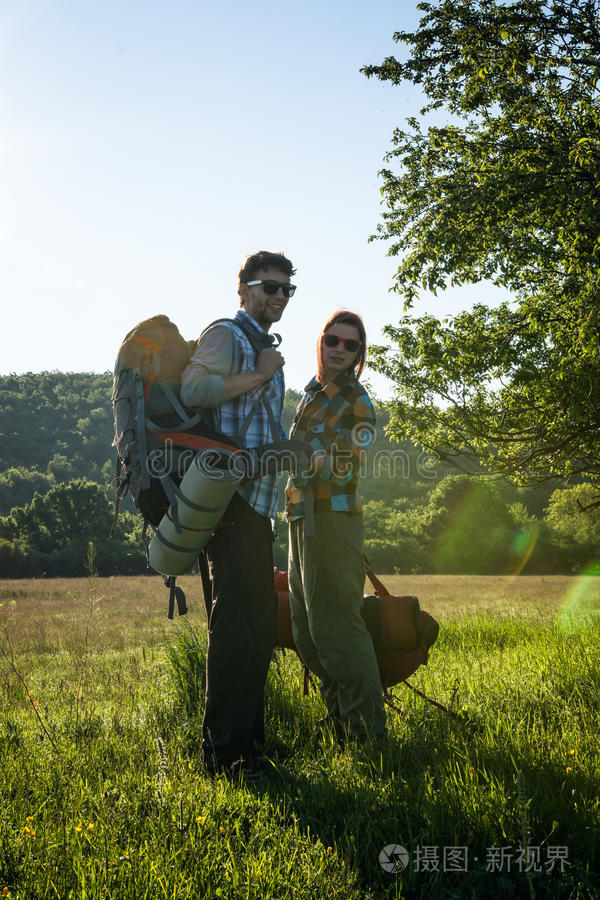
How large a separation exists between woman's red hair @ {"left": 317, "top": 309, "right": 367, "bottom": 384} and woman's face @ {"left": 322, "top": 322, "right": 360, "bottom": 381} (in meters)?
0.02

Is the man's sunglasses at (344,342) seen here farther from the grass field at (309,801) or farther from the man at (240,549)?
the grass field at (309,801)

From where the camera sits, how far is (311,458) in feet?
9.66

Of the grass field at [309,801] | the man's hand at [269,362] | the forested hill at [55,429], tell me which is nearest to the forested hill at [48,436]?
the forested hill at [55,429]

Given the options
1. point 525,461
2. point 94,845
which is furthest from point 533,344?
point 94,845

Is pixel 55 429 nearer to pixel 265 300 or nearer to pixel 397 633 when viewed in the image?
pixel 265 300

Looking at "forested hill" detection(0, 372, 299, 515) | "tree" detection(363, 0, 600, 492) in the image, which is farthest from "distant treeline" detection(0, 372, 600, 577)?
"tree" detection(363, 0, 600, 492)

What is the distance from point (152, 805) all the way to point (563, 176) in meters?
6.84

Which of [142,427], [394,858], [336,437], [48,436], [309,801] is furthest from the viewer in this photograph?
[48,436]

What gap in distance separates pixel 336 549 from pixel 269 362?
101 cm

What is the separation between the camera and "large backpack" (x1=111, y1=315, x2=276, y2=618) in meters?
2.61

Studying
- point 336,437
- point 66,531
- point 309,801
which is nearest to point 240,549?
point 336,437

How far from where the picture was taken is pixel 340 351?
11.1 feet

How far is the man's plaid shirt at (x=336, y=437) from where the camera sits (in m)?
3.14

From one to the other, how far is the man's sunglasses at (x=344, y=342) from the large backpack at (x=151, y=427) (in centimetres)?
96
